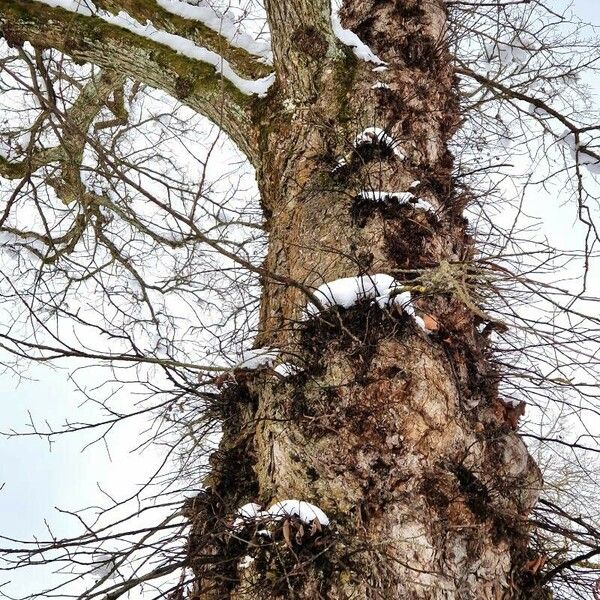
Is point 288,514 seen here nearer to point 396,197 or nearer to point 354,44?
point 396,197

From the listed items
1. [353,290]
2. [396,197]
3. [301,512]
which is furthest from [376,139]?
[301,512]

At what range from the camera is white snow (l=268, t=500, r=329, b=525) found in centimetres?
159

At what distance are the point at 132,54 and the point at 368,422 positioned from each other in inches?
82.3

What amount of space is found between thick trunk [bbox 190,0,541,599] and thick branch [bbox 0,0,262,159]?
1.52 ft

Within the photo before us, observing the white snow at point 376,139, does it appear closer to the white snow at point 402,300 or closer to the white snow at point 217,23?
the white snow at point 402,300

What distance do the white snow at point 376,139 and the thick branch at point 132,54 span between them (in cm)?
63

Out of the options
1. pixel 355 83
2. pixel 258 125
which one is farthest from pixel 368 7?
pixel 258 125

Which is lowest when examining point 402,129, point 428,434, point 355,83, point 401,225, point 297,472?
point 297,472

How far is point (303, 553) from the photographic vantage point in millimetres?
1554

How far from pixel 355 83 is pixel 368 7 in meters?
0.62

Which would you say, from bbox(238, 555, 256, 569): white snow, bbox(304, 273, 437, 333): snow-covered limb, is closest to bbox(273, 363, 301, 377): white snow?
bbox(304, 273, 437, 333): snow-covered limb

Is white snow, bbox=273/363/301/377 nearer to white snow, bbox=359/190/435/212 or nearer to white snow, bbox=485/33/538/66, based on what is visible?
white snow, bbox=359/190/435/212

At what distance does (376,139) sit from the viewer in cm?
231

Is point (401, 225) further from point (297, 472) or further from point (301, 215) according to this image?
point (297, 472)
